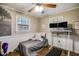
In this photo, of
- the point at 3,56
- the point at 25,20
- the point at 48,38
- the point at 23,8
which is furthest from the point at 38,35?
the point at 3,56

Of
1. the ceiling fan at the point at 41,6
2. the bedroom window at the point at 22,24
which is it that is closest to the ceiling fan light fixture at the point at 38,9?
the ceiling fan at the point at 41,6

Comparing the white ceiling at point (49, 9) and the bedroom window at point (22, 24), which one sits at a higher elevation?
the white ceiling at point (49, 9)

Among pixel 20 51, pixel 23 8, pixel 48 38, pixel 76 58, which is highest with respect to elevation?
pixel 23 8

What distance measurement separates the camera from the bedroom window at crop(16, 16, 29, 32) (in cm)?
149

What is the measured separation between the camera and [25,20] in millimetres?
1533

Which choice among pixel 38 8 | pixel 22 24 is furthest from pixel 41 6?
pixel 22 24

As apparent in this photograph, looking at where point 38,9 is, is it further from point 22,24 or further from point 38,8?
point 22,24

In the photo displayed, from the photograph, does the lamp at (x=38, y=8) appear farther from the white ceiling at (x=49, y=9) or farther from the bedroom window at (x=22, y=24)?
the bedroom window at (x=22, y=24)

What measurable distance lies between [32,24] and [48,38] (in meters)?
0.32

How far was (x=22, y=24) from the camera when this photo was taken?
1525 millimetres

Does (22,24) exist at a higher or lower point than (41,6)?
lower

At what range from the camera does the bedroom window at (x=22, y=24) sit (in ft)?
4.89

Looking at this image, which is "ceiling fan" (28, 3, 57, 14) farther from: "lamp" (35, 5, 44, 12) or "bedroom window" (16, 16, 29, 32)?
"bedroom window" (16, 16, 29, 32)

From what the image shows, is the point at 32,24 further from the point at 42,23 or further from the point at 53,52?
the point at 53,52
